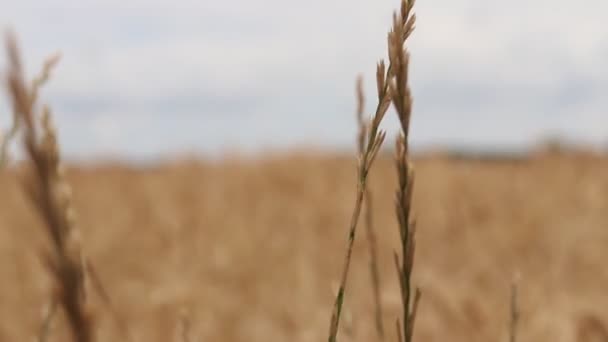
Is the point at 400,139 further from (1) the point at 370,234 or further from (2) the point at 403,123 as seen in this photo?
(1) the point at 370,234

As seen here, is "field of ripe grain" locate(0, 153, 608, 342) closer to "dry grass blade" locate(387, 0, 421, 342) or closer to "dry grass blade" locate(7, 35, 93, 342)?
"dry grass blade" locate(387, 0, 421, 342)

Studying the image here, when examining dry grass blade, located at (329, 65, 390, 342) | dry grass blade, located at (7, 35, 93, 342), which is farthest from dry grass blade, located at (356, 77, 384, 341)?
dry grass blade, located at (7, 35, 93, 342)

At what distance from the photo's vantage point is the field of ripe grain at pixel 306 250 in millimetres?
1713

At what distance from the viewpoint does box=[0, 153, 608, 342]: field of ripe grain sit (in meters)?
1.71

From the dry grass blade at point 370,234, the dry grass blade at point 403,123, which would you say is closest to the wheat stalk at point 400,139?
the dry grass blade at point 403,123

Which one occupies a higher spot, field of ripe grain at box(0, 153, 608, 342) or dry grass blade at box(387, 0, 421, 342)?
dry grass blade at box(387, 0, 421, 342)

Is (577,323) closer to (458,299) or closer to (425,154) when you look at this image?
(458,299)

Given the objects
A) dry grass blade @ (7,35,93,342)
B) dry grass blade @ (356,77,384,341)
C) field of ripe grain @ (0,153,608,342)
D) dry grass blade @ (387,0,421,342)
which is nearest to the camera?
dry grass blade @ (7,35,93,342)

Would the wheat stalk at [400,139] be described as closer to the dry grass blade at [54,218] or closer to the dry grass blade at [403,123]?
the dry grass blade at [403,123]

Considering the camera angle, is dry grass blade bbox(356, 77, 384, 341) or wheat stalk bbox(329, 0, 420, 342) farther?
dry grass blade bbox(356, 77, 384, 341)

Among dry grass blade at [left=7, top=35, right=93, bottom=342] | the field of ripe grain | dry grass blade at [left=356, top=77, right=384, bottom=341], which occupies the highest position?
dry grass blade at [left=7, top=35, right=93, bottom=342]

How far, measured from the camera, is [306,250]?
2.83m

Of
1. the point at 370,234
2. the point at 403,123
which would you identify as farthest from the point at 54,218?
the point at 370,234

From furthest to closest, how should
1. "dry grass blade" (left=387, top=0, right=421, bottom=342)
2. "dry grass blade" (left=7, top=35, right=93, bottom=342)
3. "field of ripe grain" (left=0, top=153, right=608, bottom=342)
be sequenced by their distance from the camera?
1. "field of ripe grain" (left=0, top=153, right=608, bottom=342)
2. "dry grass blade" (left=387, top=0, right=421, bottom=342)
3. "dry grass blade" (left=7, top=35, right=93, bottom=342)
